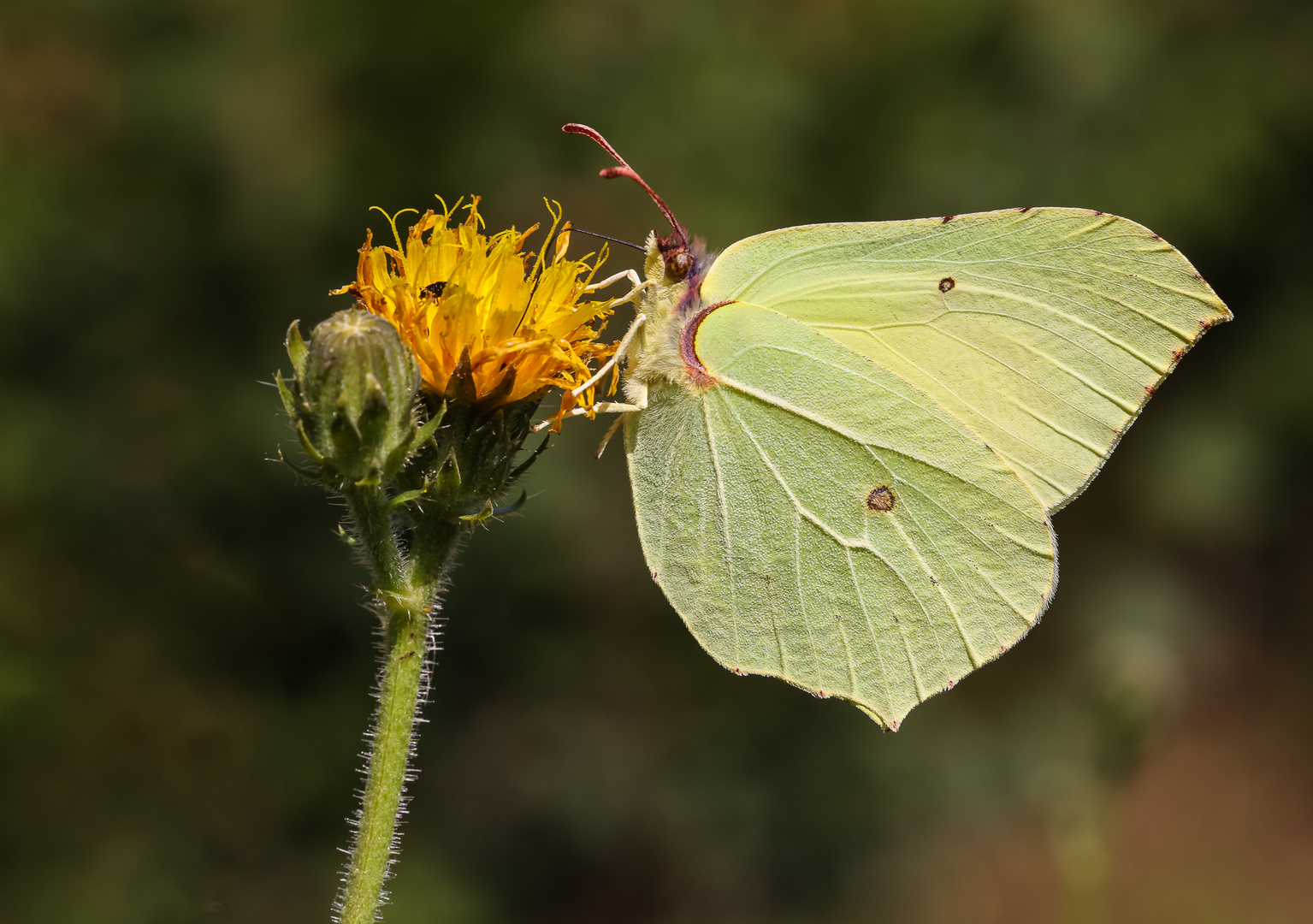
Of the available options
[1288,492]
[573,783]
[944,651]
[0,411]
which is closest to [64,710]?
[0,411]

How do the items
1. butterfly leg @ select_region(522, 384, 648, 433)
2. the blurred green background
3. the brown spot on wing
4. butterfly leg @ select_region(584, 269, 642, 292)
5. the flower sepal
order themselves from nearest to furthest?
the flower sepal, butterfly leg @ select_region(522, 384, 648, 433), butterfly leg @ select_region(584, 269, 642, 292), the brown spot on wing, the blurred green background

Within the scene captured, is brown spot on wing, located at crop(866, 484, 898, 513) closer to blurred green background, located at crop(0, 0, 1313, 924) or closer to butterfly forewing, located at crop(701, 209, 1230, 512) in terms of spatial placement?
butterfly forewing, located at crop(701, 209, 1230, 512)

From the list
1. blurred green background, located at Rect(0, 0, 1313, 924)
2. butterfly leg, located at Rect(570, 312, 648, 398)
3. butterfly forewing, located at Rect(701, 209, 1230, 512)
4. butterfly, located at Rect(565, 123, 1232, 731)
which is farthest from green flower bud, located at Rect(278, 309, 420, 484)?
blurred green background, located at Rect(0, 0, 1313, 924)

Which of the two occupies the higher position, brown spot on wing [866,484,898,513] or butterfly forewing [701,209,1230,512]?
butterfly forewing [701,209,1230,512]

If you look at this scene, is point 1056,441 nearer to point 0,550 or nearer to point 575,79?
point 575,79

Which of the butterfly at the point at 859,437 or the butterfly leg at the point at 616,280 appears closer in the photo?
the butterfly leg at the point at 616,280

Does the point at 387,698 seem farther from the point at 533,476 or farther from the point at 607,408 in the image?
the point at 533,476

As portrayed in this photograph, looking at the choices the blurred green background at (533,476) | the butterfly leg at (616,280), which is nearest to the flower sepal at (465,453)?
the butterfly leg at (616,280)

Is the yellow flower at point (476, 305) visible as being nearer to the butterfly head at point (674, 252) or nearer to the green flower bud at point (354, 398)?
the green flower bud at point (354, 398)

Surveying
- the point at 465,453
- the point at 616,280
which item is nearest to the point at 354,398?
the point at 465,453
